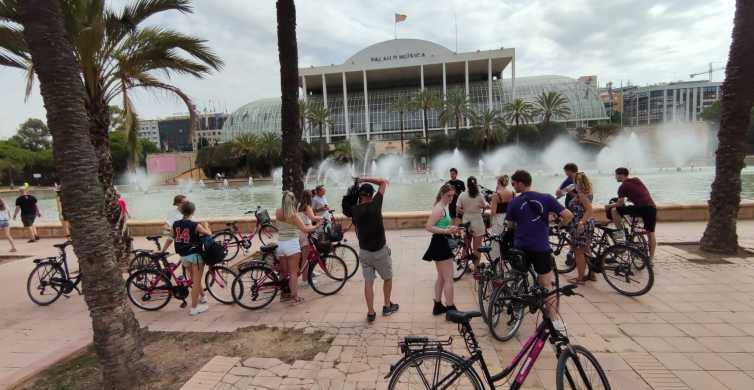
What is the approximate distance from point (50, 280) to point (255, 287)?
152 inches

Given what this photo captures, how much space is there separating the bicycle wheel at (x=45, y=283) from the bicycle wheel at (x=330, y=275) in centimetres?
434

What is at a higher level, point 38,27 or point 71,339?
point 38,27

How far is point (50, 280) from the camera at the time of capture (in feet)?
21.6

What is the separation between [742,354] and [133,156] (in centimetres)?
1171

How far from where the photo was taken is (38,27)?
3.27 m

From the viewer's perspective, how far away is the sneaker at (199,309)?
565 centimetres

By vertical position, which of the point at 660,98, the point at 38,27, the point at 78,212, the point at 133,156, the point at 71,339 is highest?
the point at 660,98

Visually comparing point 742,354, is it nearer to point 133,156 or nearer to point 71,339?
point 71,339

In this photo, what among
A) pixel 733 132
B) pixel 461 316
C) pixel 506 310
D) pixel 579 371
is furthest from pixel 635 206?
pixel 461 316

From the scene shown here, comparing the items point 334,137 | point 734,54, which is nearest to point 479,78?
point 334,137

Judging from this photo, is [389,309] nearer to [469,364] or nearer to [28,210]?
[469,364]

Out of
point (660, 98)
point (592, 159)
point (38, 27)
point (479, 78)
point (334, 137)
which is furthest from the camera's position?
point (660, 98)

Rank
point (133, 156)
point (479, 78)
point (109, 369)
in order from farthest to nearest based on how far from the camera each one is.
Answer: point (479, 78)
point (133, 156)
point (109, 369)

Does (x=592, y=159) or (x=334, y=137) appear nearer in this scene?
(x=592, y=159)
